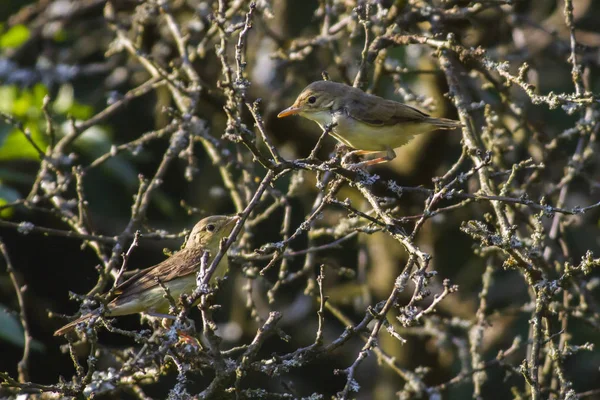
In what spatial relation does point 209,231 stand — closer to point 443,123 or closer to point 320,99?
point 320,99

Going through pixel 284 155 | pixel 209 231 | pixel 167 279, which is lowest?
pixel 167 279

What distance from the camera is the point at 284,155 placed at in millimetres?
7359

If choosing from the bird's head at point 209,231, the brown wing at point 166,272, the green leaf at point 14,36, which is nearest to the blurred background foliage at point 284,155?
the green leaf at point 14,36

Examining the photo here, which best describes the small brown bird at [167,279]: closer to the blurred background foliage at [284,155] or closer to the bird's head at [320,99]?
the bird's head at [320,99]

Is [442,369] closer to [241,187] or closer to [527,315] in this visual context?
[527,315]

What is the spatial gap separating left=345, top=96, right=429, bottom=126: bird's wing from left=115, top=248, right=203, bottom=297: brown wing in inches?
46.7

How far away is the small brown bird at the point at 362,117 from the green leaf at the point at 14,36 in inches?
119

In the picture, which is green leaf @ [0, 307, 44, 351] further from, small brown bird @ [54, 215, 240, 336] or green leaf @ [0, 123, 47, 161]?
green leaf @ [0, 123, 47, 161]

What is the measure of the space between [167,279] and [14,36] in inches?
121

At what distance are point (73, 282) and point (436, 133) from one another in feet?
12.6

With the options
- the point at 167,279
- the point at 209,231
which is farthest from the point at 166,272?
the point at 209,231

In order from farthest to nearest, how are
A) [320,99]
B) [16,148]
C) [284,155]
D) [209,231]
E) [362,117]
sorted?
[284,155]
[16,148]
[209,231]
[320,99]
[362,117]

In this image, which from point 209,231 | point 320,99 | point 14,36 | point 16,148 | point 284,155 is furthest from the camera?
point 284,155

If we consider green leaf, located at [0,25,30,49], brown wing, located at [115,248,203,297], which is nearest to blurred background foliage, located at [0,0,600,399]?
green leaf, located at [0,25,30,49]
